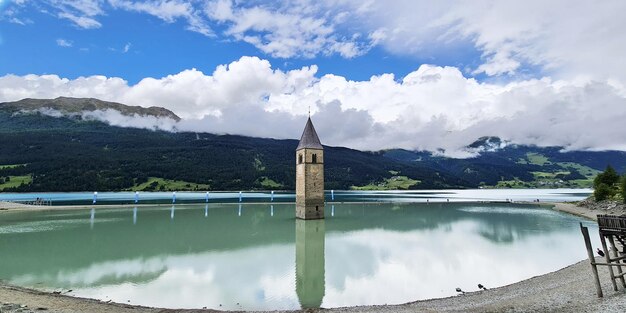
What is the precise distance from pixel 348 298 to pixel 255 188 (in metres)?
168

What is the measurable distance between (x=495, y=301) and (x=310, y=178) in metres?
33.3

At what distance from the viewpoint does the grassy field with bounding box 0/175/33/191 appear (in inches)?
5362

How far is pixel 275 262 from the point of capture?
971 inches

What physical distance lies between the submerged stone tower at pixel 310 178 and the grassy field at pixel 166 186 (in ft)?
410

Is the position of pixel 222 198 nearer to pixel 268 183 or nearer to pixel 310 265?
pixel 268 183

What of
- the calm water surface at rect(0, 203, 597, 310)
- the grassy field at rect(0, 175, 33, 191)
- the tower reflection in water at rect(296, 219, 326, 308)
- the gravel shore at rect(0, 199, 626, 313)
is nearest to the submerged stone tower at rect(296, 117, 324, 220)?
the tower reflection in water at rect(296, 219, 326, 308)

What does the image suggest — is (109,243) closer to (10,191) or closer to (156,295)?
(156,295)

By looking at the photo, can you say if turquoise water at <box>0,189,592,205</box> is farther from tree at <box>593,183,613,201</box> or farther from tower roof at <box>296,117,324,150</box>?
tower roof at <box>296,117,324,150</box>

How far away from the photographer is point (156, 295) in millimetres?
17203

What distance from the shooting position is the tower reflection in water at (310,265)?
1736 cm

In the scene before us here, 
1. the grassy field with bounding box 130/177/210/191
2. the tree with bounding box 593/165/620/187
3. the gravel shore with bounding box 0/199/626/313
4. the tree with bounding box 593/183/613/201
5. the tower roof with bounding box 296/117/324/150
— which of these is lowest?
the gravel shore with bounding box 0/199/626/313

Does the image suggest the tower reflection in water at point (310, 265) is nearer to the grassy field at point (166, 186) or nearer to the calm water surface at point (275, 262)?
the calm water surface at point (275, 262)

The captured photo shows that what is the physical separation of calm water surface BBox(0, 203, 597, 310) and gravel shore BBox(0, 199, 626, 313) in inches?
48.0

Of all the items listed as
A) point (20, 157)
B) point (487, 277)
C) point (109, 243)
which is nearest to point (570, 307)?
point (487, 277)
